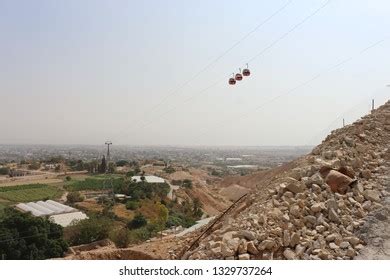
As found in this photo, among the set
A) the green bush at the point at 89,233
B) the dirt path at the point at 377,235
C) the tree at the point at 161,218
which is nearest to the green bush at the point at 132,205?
the tree at the point at 161,218

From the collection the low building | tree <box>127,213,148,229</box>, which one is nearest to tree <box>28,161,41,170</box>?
the low building

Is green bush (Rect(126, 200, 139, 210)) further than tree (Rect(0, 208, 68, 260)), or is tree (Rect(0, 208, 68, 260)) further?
green bush (Rect(126, 200, 139, 210))

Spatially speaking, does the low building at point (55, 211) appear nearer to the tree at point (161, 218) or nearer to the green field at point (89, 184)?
the tree at point (161, 218)

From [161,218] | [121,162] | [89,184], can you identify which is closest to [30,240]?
[161,218]

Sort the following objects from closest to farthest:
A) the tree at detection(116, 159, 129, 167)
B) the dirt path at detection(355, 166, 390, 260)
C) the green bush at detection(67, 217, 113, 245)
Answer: the dirt path at detection(355, 166, 390, 260) < the green bush at detection(67, 217, 113, 245) < the tree at detection(116, 159, 129, 167)

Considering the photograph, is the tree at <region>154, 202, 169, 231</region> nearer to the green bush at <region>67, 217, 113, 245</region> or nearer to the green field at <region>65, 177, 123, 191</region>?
the green bush at <region>67, 217, 113, 245</region>

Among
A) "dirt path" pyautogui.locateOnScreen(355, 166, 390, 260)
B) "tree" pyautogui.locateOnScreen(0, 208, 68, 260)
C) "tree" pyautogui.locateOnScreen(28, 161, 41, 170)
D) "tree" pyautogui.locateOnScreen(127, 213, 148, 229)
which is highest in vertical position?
"dirt path" pyautogui.locateOnScreen(355, 166, 390, 260)

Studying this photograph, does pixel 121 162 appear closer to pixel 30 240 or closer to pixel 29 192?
pixel 29 192
